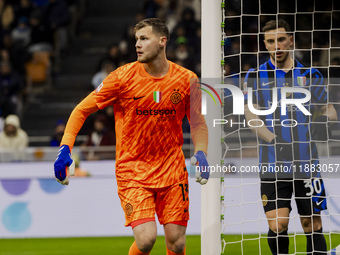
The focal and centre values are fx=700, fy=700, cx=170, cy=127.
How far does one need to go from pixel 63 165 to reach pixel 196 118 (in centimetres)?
106

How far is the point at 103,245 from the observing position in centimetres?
866

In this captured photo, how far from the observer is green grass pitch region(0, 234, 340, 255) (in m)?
7.98

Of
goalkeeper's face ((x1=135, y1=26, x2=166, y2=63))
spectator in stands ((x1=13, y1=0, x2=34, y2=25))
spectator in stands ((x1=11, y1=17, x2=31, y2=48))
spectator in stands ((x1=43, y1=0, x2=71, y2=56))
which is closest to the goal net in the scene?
goalkeeper's face ((x1=135, y1=26, x2=166, y2=63))

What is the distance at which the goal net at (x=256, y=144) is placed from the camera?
19.4 ft

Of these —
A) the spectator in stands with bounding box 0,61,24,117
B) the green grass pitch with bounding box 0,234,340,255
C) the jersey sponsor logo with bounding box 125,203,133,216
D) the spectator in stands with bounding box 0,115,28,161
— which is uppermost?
the spectator in stands with bounding box 0,61,24,117

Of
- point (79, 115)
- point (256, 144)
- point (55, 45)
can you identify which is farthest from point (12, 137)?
point (79, 115)

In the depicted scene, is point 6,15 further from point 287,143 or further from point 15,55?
point 287,143

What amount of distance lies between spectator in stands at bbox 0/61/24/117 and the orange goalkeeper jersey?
8.39 metres

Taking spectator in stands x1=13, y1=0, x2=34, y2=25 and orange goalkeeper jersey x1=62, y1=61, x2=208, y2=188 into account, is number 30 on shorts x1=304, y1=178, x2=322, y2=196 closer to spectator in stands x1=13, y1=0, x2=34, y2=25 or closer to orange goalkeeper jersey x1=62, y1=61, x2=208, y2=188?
orange goalkeeper jersey x1=62, y1=61, x2=208, y2=188

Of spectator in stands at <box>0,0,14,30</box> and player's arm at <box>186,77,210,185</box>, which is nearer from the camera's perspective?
player's arm at <box>186,77,210,185</box>

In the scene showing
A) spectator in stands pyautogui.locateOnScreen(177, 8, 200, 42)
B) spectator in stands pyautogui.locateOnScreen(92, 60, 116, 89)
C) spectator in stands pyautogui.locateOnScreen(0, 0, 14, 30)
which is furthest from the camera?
spectator in stands pyautogui.locateOnScreen(0, 0, 14, 30)

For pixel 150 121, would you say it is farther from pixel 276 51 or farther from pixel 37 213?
pixel 37 213

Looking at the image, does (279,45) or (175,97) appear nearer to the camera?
(175,97)

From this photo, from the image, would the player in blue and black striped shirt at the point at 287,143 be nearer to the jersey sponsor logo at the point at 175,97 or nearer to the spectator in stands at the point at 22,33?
the jersey sponsor logo at the point at 175,97
